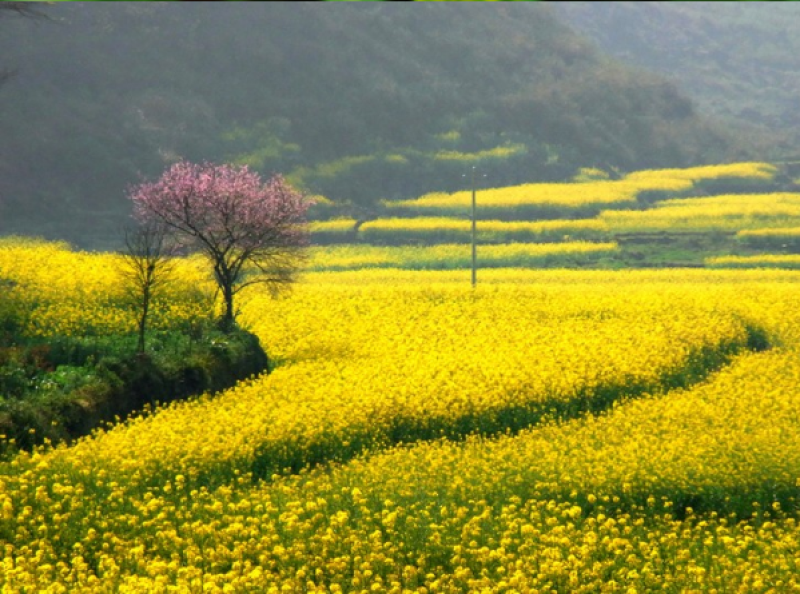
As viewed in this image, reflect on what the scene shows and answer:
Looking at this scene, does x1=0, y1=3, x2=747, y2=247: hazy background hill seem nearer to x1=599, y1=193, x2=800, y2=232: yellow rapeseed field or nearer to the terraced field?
x1=599, y1=193, x2=800, y2=232: yellow rapeseed field

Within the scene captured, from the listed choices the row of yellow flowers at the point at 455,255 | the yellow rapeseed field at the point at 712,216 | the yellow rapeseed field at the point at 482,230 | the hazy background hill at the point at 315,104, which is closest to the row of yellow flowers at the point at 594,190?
the yellow rapeseed field at the point at 712,216

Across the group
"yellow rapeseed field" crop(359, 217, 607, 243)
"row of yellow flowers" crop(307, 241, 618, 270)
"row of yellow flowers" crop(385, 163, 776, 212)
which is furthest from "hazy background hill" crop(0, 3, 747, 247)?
"row of yellow flowers" crop(307, 241, 618, 270)

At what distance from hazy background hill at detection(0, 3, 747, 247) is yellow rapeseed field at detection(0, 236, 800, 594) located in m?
43.9

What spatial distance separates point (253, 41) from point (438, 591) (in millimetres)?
98590

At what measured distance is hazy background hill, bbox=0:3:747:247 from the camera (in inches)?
3371

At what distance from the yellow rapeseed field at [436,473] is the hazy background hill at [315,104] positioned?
144 ft

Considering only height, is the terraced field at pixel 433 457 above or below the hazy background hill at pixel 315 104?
below

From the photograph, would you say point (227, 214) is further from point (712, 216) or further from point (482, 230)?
point (712, 216)

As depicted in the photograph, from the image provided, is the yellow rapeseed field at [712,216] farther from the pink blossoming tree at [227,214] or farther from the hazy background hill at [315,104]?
the pink blossoming tree at [227,214]

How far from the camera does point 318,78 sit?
111 m

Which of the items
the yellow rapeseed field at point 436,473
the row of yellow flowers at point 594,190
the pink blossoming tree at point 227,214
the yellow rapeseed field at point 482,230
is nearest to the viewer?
the yellow rapeseed field at point 436,473

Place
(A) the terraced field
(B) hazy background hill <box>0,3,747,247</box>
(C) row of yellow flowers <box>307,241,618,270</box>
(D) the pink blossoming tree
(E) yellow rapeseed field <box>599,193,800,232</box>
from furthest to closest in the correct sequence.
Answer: (B) hazy background hill <box>0,3,747,247</box>
(E) yellow rapeseed field <box>599,193,800,232</box>
(C) row of yellow flowers <box>307,241,618,270</box>
(D) the pink blossoming tree
(A) the terraced field

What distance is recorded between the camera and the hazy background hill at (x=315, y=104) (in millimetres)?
85625

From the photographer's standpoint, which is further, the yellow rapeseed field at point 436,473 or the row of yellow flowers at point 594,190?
the row of yellow flowers at point 594,190
